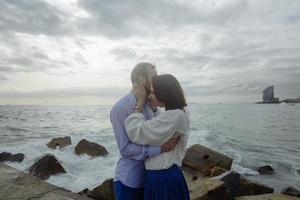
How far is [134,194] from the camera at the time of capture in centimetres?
273

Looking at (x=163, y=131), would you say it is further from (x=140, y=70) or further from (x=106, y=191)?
(x=106, y=191)

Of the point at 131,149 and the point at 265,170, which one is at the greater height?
the point at 131,149

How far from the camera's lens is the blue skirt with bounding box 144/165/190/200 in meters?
2.55

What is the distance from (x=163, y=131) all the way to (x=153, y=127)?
86 mm

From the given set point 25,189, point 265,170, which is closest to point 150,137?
point 25,189

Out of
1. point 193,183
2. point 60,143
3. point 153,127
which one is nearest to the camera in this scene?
point 153,127

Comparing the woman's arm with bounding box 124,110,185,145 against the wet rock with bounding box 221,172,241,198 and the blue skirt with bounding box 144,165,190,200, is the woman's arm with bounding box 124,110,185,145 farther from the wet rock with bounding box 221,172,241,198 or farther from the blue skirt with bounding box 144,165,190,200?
the wet rock with bounding box 221,172,241,198

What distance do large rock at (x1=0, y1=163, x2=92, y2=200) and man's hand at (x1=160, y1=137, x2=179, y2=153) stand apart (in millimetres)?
2182

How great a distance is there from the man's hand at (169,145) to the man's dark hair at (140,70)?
1.87ft

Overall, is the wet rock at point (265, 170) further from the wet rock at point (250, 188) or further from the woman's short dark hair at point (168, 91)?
the woman's short dark hair at point (168, 91)

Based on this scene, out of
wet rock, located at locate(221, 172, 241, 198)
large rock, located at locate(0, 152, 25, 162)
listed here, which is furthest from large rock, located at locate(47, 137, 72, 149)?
wet rock, located at locate(221, 172, 241, 198)

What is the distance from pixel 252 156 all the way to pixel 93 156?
8250 millimetres

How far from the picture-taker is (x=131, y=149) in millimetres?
2561

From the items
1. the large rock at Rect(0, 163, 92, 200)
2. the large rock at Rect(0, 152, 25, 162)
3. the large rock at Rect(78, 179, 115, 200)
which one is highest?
the large rock at Rect(0, 163, 92, 200)
